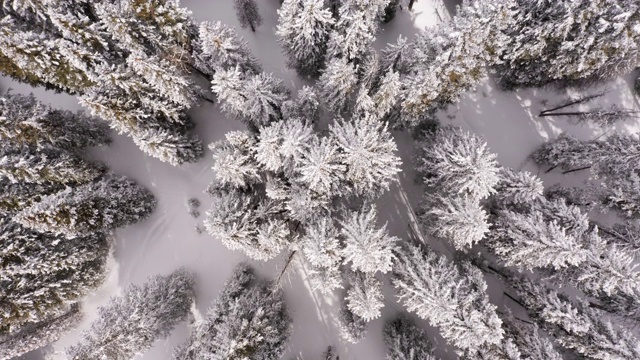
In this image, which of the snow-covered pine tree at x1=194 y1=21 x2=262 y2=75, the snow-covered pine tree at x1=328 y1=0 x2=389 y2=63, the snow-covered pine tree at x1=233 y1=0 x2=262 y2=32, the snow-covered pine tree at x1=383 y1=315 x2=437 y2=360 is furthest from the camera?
the snow-covered pine tree at x1=233 y1=0 x2=262 y2=32

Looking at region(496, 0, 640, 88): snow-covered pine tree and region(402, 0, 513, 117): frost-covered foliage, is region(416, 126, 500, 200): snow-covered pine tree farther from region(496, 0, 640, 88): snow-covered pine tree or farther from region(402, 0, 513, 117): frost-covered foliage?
region(496, 0, 640, 88): snow-covered pine tree

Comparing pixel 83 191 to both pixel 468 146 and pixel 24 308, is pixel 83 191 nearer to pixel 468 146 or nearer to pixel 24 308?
pixel 24 308

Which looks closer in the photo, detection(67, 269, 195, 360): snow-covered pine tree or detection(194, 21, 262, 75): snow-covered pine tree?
detection(194, 21, 262, 75): snow-covered pine tree

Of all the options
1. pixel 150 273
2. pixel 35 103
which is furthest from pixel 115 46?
pixel 150 273

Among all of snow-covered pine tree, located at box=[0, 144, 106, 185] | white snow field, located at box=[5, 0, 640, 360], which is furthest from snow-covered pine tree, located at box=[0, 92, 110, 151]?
white snow field, located at box=[5, 0, 640, 360]

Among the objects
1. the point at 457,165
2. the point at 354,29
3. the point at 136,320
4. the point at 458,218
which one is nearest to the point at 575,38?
the point at 457,165

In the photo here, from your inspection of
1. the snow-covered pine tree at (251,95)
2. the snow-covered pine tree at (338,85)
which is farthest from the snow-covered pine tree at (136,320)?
the snow-covered pine tree at (338,85)

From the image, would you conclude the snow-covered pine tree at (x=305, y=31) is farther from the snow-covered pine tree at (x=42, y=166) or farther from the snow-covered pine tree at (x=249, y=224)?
the snow-covered pine tree at (x=42, y=166)
